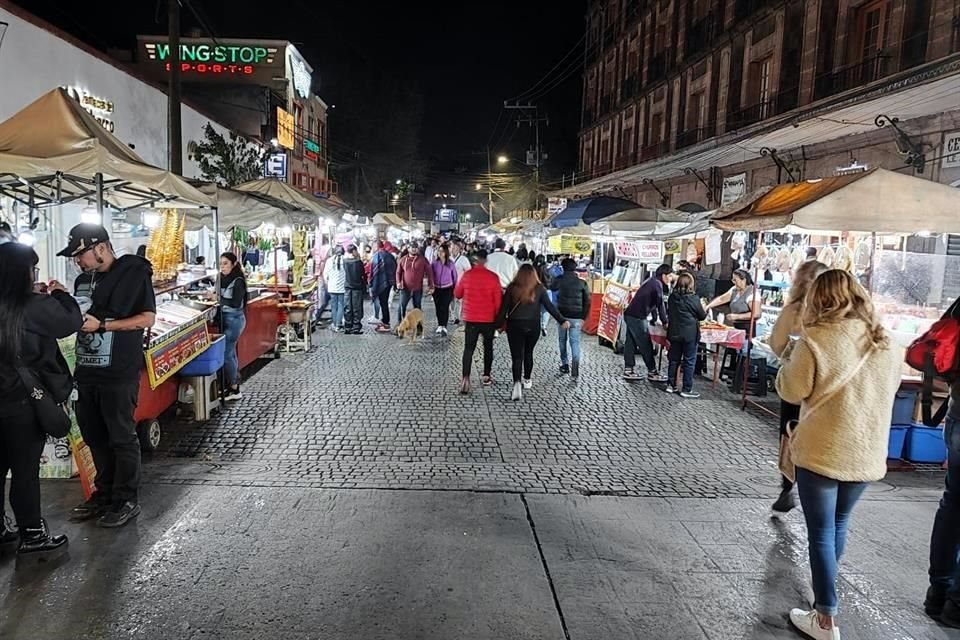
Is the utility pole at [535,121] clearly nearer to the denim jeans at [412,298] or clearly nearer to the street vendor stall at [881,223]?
the denim jeans at [412,298]

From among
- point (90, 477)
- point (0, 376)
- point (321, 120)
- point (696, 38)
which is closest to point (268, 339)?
point (90, 477)

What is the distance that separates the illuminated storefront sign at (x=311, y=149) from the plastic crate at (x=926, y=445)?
3946 cm

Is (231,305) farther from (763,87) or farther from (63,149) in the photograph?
(763,87)

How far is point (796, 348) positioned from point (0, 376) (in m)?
4.33

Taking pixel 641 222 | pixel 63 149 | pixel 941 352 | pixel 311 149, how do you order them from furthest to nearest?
pixel 311 149 → pixel 641 222 → pixel 63 149 → pixel 941 352

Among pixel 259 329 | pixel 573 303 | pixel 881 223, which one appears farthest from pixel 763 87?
pixel 259 329

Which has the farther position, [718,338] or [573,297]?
[573,297]

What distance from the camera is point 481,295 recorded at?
895cm

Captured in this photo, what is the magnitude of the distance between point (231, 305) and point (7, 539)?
4.18 meters

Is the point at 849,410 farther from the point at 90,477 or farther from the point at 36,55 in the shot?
the point at 36,55

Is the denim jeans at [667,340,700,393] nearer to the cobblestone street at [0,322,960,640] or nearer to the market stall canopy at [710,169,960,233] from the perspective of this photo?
the cobblestone street at [0,322,960,640]

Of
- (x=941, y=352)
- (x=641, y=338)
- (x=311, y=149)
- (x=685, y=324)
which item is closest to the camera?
(x=941, y=352)

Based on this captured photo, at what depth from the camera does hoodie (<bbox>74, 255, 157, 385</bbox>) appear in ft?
15.1

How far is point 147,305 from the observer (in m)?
4.79
